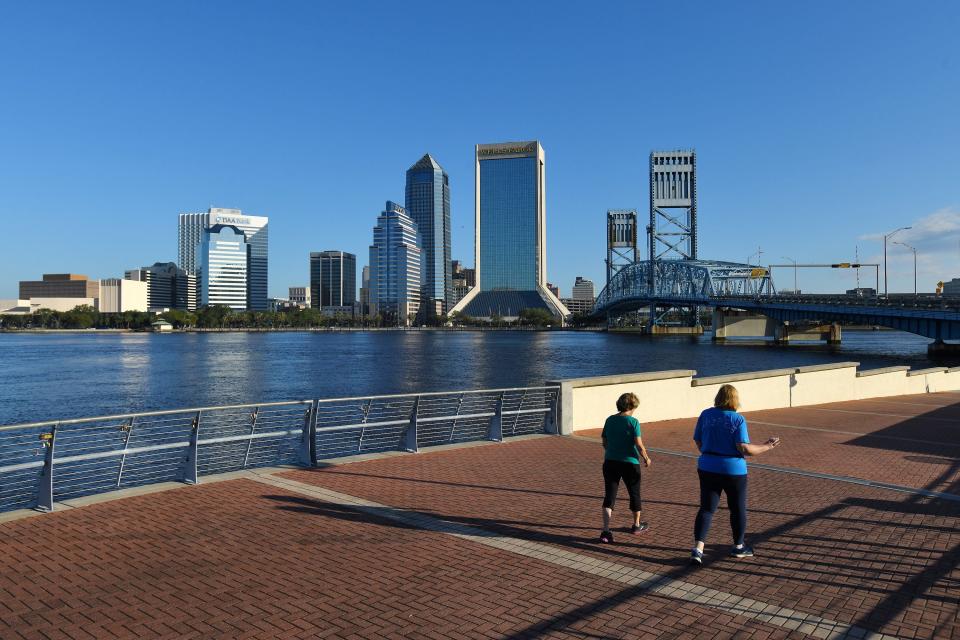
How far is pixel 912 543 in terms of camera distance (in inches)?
292

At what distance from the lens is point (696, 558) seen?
6.73 meters

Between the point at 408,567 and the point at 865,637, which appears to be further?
the point at 408,567

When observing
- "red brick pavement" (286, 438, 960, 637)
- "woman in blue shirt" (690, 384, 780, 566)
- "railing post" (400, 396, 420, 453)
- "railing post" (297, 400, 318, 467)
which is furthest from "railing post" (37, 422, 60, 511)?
"woman in blue shirt" (690, 384, 780, 566)

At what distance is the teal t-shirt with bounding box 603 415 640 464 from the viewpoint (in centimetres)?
745

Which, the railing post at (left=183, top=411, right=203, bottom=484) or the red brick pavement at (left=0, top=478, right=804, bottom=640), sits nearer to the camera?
the red brick pavement at (left=0, top=478, right=804, bottom=640)

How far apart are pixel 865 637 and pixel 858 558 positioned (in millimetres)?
1940

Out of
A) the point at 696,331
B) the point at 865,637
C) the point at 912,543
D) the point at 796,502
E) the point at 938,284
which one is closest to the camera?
the point at 865,637

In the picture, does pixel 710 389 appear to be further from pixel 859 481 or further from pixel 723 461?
pixel 723 461

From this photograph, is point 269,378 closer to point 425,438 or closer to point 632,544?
point 425,438

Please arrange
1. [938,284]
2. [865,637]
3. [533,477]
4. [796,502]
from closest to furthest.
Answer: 1. [865,637]
2. [796,502]
3. [533,477]
4. [938,284]

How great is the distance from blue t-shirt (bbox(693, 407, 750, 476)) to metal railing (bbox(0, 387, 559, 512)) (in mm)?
6311

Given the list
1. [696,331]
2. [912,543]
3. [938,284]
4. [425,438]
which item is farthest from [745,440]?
[696,331]

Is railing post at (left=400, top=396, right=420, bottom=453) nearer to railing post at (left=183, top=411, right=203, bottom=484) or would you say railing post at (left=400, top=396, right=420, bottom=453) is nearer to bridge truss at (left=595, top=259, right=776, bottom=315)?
railing post at (left=183, top=411, right=203, bottom=484)

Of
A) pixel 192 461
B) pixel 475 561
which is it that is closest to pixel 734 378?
pixel 475 561
